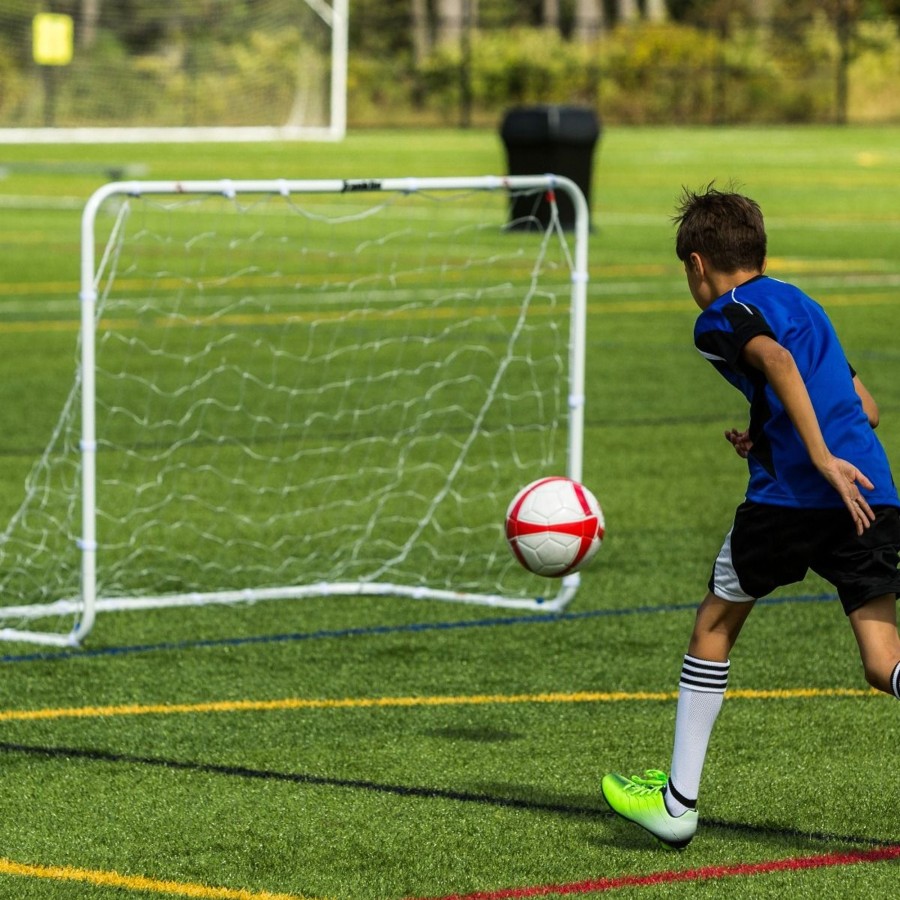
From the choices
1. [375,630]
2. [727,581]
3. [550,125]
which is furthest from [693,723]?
[550,125]

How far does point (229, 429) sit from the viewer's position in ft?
36.2

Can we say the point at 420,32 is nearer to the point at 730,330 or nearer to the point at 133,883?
the point at 730,330

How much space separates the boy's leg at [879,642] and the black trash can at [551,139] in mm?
17175

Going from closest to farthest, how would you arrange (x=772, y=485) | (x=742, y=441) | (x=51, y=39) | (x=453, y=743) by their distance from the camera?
(x=772, y=485), (x=742, y=441), (x=453, y=743), (x=51, y=39)

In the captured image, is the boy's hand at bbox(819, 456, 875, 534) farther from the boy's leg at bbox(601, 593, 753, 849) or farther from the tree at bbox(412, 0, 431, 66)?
the tree at bbox(412, 0, 431, 66)

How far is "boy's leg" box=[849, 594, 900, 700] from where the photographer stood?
4.45 metres

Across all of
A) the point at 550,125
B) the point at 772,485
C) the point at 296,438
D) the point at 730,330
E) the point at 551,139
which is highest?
the point at 550,125

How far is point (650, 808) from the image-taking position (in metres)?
Answer: 4.66

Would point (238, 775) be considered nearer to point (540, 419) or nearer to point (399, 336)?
point (540, 419)

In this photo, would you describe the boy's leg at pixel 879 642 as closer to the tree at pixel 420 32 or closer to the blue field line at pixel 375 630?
the blue field line at pixel 375 630

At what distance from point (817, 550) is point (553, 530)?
4.90 ft

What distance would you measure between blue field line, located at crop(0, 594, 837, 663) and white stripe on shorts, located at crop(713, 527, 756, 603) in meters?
2.50

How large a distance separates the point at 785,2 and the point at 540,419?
5489 cm

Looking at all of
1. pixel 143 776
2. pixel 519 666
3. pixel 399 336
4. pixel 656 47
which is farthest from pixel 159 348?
pixel 656 47
